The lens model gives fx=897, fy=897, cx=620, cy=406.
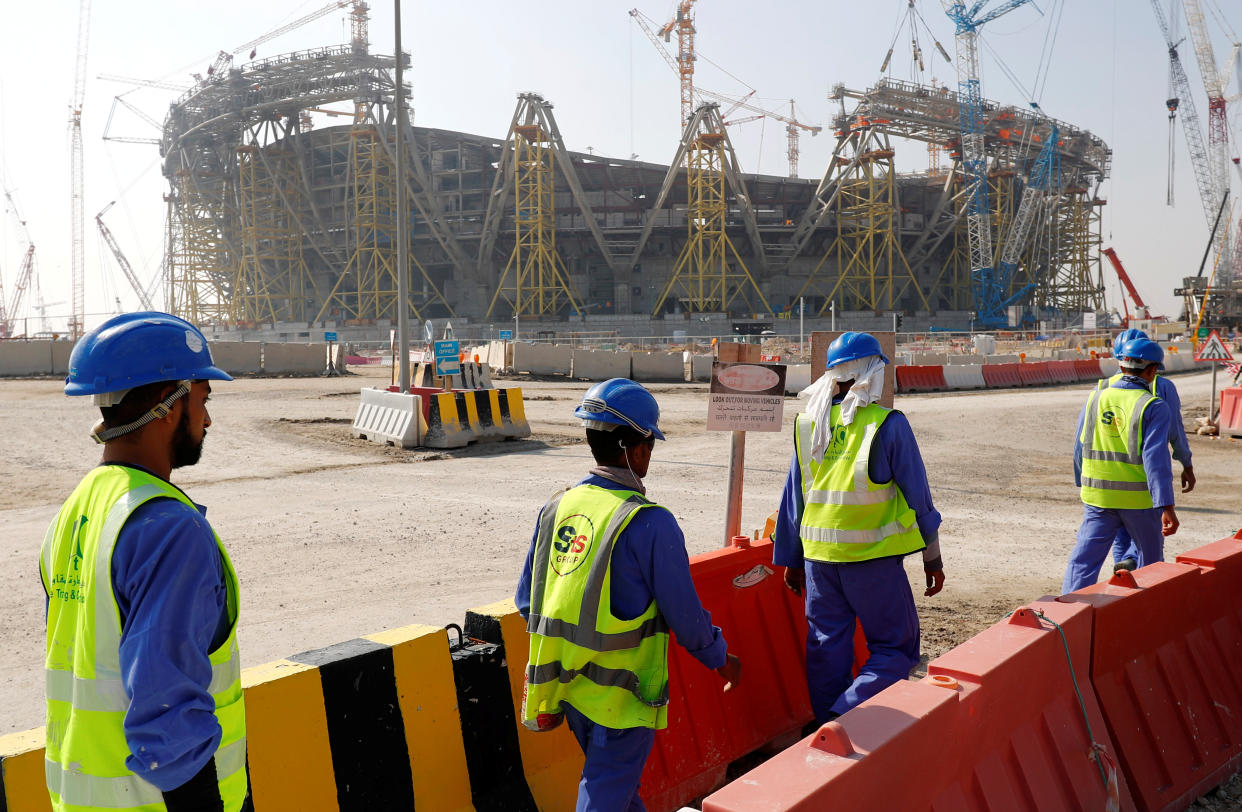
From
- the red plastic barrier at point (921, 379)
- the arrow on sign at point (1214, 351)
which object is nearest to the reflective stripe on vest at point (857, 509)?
the arrow on sign at point (1214, 351)

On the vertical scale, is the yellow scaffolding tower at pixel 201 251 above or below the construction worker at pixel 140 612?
above

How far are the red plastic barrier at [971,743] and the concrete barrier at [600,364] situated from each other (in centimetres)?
2737

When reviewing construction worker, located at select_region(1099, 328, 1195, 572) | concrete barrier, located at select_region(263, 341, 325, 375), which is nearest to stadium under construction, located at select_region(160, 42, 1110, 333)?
concrete barrier, located at select_region(263, 341, 325, 375)

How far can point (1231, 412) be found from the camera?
1652 centimetres

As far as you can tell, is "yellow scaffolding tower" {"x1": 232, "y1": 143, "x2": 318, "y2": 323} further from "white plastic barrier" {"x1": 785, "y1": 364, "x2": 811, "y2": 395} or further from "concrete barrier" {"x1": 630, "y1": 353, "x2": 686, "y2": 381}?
"white plastic barrier" {"x1": 785, "y1": 364, "x2": 811, "y2": 395}

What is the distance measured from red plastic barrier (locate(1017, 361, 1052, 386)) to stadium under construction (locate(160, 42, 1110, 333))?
3199 centimetres

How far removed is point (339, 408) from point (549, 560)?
19280mm

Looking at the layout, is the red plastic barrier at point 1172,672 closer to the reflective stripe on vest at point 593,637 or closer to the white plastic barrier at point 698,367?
the reflective stripe on vest at point 593,637

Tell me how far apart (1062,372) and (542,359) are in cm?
1798

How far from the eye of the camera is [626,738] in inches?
107

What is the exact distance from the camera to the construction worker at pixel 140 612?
1.71 m

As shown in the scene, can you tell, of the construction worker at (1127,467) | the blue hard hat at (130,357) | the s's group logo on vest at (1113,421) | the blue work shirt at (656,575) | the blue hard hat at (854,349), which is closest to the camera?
the blue hard hat at (130,357)

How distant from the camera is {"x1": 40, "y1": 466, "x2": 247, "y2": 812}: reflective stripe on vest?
1.75 m

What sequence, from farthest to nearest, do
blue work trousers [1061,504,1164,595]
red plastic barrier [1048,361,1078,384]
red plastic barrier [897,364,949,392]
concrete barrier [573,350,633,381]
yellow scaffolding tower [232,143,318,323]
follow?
yellow scaffolding tower [232,143,318,323], concrete barrier [573,350,633,381], red plastic barrier [1048,361,1078,384], red plastic barrier [897,364,949,392], blue work trousers [1061,504,1164,595]
